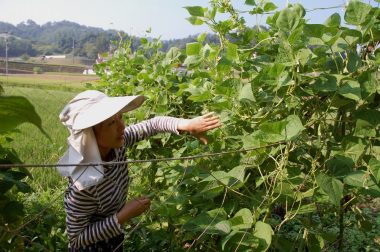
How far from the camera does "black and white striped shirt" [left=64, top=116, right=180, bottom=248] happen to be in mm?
1620

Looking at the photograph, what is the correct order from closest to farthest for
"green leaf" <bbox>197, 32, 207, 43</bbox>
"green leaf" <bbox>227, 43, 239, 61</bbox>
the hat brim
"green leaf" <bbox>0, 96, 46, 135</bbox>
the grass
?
"green leaf" <bbox>0, 96, 46, 135</bbox> → "green leaf" <bbox>227, 43, 239, 61</bbox> → the hat brim → "green leaf" <bbox>197, 32, 207, 43</bbox> → the grass

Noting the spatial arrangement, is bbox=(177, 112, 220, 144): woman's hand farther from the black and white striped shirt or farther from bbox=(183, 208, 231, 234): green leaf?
bbox=(183, 208, 231, 234): green leaf

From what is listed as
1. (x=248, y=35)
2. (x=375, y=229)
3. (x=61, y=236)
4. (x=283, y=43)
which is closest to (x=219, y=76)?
(x=248, y=35)

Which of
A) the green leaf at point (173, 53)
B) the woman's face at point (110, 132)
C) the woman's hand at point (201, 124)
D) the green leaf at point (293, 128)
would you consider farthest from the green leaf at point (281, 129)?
the green leaf at point (173, 53)

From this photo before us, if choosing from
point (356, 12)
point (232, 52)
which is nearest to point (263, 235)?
point (232, 52)

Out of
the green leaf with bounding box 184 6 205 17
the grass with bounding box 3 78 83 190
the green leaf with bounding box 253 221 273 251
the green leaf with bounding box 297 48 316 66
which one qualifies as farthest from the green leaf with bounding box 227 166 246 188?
the grass with bounding box 3 78 83 190

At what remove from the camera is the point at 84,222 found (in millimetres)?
1658

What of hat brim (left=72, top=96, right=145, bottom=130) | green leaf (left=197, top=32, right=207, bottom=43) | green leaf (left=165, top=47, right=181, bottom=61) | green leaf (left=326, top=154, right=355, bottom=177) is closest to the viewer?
green leaf (left=326, top=154, right=355, bottom=177)

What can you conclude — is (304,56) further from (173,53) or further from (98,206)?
(173,53)

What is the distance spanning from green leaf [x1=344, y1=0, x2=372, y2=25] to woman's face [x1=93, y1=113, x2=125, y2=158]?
83 centimetres

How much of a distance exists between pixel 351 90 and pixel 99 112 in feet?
2.63

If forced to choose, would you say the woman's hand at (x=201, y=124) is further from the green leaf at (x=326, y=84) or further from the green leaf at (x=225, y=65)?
the green leaf at (x=326, y=84)

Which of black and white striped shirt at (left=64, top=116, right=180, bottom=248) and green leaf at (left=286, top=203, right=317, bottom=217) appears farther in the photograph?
black and white striped shirt at (left=64, top=116, right=180, bottom=248)

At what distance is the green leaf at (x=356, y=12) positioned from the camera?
1.17 meters
